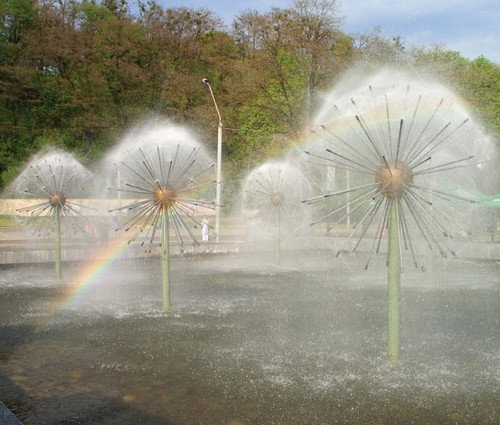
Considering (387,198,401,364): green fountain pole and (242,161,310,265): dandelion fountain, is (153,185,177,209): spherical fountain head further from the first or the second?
(242,161,310,265): dandelion fountain

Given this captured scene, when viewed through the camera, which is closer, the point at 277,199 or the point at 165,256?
the point at 165,256

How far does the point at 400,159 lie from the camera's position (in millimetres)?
9828

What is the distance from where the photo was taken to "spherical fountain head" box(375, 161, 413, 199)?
938 centimetres

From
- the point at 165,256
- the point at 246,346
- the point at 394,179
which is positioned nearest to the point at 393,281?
the point at 394,179

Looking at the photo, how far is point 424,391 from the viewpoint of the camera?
28.1 feet

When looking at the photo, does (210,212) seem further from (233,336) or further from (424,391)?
(424,391)

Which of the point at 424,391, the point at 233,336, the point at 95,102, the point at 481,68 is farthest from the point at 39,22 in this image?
the point at 424,391

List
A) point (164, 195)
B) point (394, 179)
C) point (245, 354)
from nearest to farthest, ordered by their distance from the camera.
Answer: point (394, 179) < point (245, 354) < point (164, 195)

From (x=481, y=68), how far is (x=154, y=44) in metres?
32.4

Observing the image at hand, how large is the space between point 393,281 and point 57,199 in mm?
12744

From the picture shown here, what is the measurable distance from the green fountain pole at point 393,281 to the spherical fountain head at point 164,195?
5930 millimetres

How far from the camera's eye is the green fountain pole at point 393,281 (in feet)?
31.3

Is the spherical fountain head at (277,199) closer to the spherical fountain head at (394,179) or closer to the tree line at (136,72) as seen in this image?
the spherical fountain head at (394,179)

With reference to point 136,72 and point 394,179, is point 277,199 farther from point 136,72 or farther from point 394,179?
point 136,72
